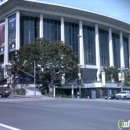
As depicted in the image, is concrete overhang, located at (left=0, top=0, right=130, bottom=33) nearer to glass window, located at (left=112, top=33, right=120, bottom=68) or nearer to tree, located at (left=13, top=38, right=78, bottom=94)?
glass window, located at (left=112, top=33, right=120, bottom=68)

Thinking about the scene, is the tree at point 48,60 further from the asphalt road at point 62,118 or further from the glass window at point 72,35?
the asphalt road at point 62,118

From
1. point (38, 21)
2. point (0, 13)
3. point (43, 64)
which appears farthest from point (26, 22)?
point (43, 64)

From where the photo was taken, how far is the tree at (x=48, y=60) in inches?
2243

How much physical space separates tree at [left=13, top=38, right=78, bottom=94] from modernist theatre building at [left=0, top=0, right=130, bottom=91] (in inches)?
418

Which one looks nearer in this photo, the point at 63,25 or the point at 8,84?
the point at 8,84

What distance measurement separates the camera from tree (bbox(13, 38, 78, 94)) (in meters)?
57.0

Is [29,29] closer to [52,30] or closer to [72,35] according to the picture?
[52,30]

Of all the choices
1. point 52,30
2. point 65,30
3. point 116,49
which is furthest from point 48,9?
point 116,49

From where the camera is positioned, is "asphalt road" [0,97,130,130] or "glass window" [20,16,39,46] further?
"glass window" [20,16,39,46]

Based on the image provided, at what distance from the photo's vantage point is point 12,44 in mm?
69688

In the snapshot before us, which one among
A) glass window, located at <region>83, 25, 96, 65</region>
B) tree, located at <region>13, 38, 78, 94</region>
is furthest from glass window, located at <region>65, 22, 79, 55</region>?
tree, located at <region>13, 38, 78, 94</region>

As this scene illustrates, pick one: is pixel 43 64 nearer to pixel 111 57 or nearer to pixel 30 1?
pixel 30 1

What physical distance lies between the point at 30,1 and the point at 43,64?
2057cm

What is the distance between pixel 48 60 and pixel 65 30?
21.9 meters
